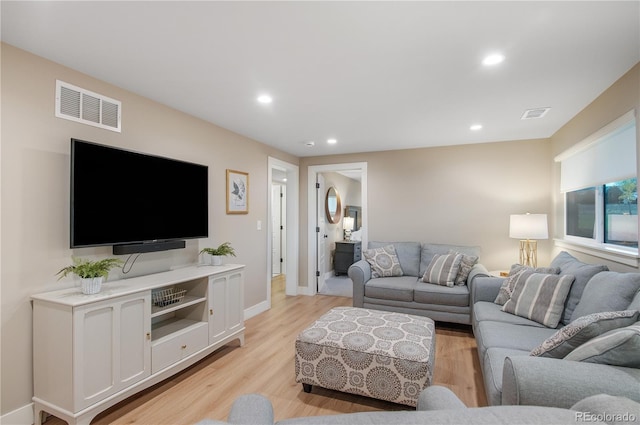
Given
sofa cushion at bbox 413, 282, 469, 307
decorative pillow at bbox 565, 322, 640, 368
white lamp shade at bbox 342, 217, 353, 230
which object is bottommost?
sofa cushion at bbox 413, 282, 469, 307

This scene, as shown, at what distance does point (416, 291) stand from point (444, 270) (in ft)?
1.48

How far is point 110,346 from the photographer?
1938 millimetres

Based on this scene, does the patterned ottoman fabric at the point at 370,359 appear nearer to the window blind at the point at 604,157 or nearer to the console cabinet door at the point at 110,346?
the console cabinet door at the point at 110,346

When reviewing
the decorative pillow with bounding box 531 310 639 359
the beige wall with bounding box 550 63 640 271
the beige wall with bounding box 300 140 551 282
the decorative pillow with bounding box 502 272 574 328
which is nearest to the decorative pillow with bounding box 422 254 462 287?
the beige wall with bounding box 300 140 551 282

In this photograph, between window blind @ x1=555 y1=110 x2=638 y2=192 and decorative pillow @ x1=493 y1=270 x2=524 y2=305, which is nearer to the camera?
window blind @ x1=555 y1=110 x2=638 y2=192

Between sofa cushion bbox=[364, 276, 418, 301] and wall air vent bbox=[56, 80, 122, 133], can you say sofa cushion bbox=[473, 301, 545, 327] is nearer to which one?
sofa cushion bbox=[364, 276, 418, 301]

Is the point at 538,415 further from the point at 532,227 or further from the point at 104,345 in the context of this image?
the point at 532,227

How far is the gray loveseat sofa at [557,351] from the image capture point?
120cm

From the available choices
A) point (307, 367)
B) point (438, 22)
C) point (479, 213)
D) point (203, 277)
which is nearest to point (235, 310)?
point (203, 277)

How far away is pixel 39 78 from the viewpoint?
1.97 meters

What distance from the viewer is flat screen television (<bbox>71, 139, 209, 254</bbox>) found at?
2057mm

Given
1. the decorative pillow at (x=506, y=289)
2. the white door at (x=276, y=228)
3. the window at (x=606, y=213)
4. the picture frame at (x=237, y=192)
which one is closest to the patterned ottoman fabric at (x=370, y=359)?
the decorative pillow at (x=506, y=289)

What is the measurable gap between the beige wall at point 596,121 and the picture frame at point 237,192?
359 cm

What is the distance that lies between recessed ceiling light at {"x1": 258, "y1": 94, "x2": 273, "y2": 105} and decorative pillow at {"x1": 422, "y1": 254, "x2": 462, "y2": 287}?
8.98 feet
